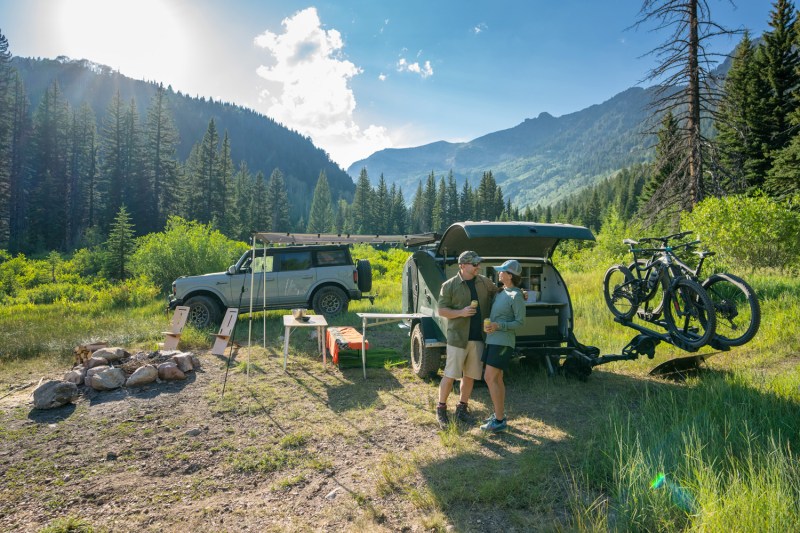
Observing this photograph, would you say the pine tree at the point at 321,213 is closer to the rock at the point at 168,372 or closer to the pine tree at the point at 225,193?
the pine tree at the point at 225,193

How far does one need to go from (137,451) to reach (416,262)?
473cm

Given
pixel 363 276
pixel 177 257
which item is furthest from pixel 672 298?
pixel 177 257

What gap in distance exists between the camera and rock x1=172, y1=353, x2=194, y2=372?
24.0 ft

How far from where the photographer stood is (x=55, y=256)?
1191 inches

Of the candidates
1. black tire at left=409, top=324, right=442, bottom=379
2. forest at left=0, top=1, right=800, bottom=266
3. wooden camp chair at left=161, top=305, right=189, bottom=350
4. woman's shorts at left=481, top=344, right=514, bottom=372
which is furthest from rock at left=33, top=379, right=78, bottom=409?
forest at left=0, top=1, right=800, bottom=266

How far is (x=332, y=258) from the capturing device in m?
12.0

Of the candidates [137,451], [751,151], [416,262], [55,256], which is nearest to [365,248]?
[55,256]

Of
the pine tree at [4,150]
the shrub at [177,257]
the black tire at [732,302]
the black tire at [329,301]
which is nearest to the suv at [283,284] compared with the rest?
the black tire at [329,301]

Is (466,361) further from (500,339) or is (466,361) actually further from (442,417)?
(442,417)

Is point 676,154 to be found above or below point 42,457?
above

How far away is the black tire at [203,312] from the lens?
1095cm

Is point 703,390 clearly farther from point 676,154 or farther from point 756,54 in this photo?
point 756,54

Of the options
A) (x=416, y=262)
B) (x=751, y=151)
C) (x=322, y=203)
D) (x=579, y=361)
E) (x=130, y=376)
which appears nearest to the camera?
(x=579, y=361)

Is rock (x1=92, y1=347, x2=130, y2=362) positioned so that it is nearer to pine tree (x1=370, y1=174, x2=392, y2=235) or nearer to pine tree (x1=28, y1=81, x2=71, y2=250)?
pine tree (x1=28, y1=81, x2=71, y2=250)
